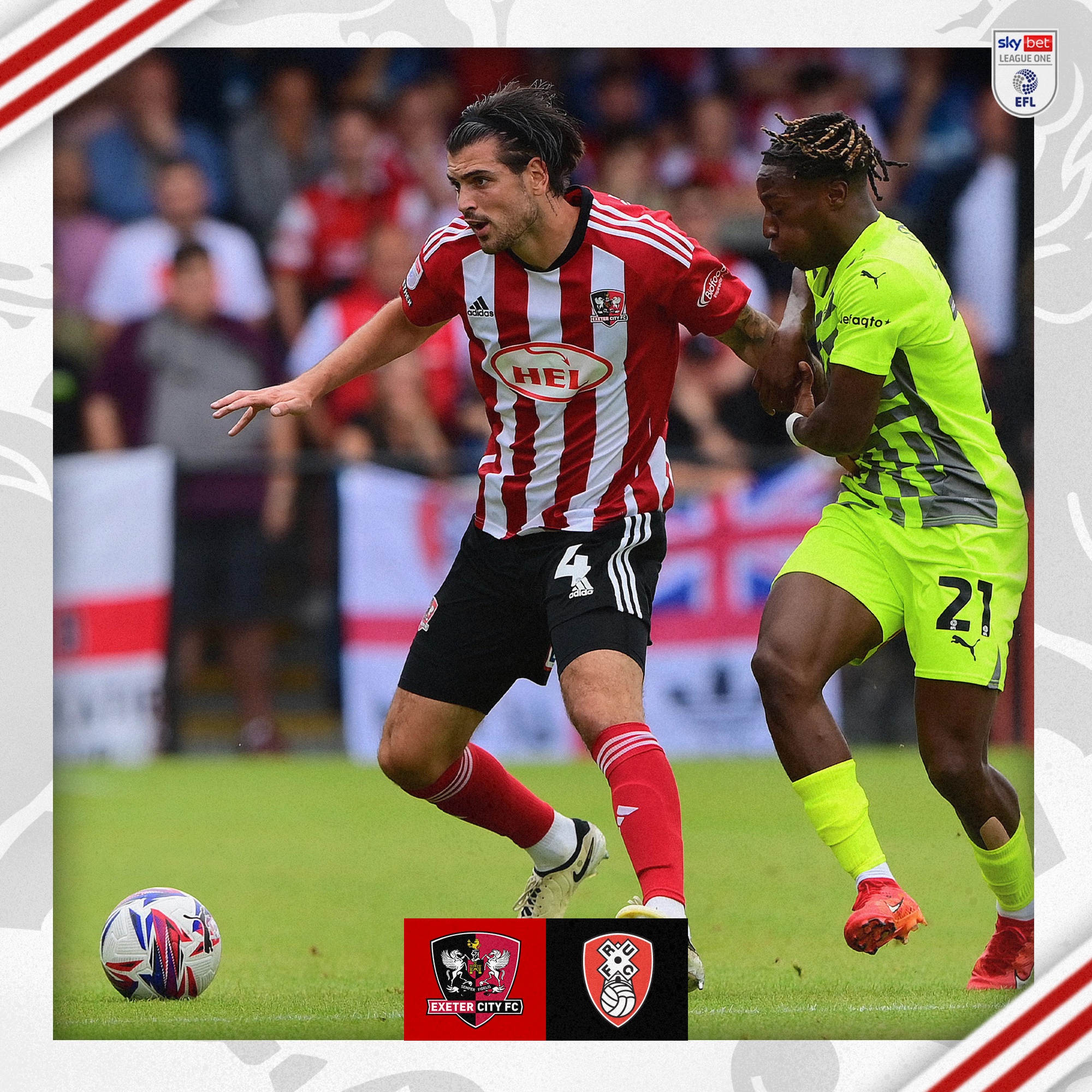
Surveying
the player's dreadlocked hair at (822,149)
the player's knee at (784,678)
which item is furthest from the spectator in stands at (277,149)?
the player's knee at (784,678)

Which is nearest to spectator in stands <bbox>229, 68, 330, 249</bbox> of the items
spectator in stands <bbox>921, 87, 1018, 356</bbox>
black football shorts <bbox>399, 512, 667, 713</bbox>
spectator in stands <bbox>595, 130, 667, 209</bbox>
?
spectator in stands <bbox>595, 130, 667, 209</bbox>

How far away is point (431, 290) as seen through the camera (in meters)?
4.88

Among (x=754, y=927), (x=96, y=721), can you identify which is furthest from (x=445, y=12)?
(x=96, y=721)

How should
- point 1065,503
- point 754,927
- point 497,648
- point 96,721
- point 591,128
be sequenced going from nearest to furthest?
1. point 1065,503
2. point 497,648
3. point 754,927
4. point 96,721
5. point 591,128

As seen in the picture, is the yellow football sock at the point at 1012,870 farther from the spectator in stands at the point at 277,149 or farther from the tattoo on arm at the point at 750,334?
the spectator in stands at the point at 277,149

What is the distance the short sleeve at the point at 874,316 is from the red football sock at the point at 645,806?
44.1 inches

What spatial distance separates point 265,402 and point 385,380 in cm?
559

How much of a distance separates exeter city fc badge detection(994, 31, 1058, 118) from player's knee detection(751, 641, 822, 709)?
58.8 inches

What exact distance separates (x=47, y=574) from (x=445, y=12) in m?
1.73

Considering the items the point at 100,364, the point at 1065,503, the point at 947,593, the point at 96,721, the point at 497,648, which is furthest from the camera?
the point at 100,364

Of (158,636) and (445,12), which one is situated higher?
(445,12)

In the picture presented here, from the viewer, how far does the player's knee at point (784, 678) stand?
4.44m

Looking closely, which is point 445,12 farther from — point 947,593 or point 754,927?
point 754,927

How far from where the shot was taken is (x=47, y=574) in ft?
13.9
